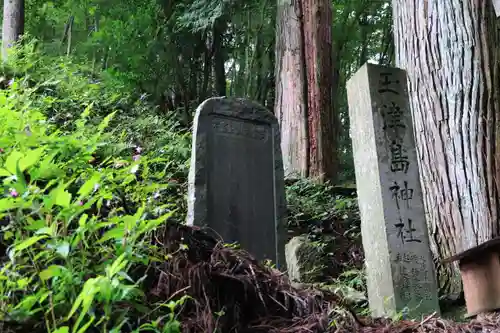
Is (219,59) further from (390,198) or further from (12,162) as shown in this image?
(12,162)

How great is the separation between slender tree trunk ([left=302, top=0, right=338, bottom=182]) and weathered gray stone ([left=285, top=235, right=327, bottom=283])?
10.4ft

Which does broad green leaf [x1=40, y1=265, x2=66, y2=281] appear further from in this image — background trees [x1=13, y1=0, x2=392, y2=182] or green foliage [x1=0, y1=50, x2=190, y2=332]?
background trees [x1=13, y1=0, x2=392, y2=182]

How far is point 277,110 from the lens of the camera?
9812mm

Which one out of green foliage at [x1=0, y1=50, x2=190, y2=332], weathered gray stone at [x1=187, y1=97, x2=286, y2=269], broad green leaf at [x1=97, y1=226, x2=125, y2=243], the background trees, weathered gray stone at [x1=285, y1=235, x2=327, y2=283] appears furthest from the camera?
the background trees

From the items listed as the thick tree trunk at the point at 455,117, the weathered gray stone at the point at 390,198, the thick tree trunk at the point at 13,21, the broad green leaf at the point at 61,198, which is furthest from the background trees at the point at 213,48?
the broad green leaf at the point at 61,198

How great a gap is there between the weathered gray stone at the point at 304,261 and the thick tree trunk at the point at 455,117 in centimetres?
132

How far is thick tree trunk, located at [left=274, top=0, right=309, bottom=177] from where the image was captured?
9141 millimetres

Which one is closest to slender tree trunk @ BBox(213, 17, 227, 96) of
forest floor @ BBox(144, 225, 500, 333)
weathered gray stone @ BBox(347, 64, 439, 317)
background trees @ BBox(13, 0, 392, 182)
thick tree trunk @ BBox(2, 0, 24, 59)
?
background trees @ BBox(13, 0, 392, 182)

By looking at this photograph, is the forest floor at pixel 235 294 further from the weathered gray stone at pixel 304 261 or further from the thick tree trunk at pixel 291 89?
the thick tree trunk at pixel 291 89

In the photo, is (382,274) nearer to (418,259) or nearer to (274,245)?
(418,259)

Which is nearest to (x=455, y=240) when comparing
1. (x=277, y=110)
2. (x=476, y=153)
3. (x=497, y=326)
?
(x=476, y=153)

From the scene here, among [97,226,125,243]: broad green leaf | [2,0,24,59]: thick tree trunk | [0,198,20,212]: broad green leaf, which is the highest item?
[2,0,24,59]: thick tree trunk

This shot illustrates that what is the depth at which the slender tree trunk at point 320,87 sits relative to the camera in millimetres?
9094

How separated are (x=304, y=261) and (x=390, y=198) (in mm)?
2014
